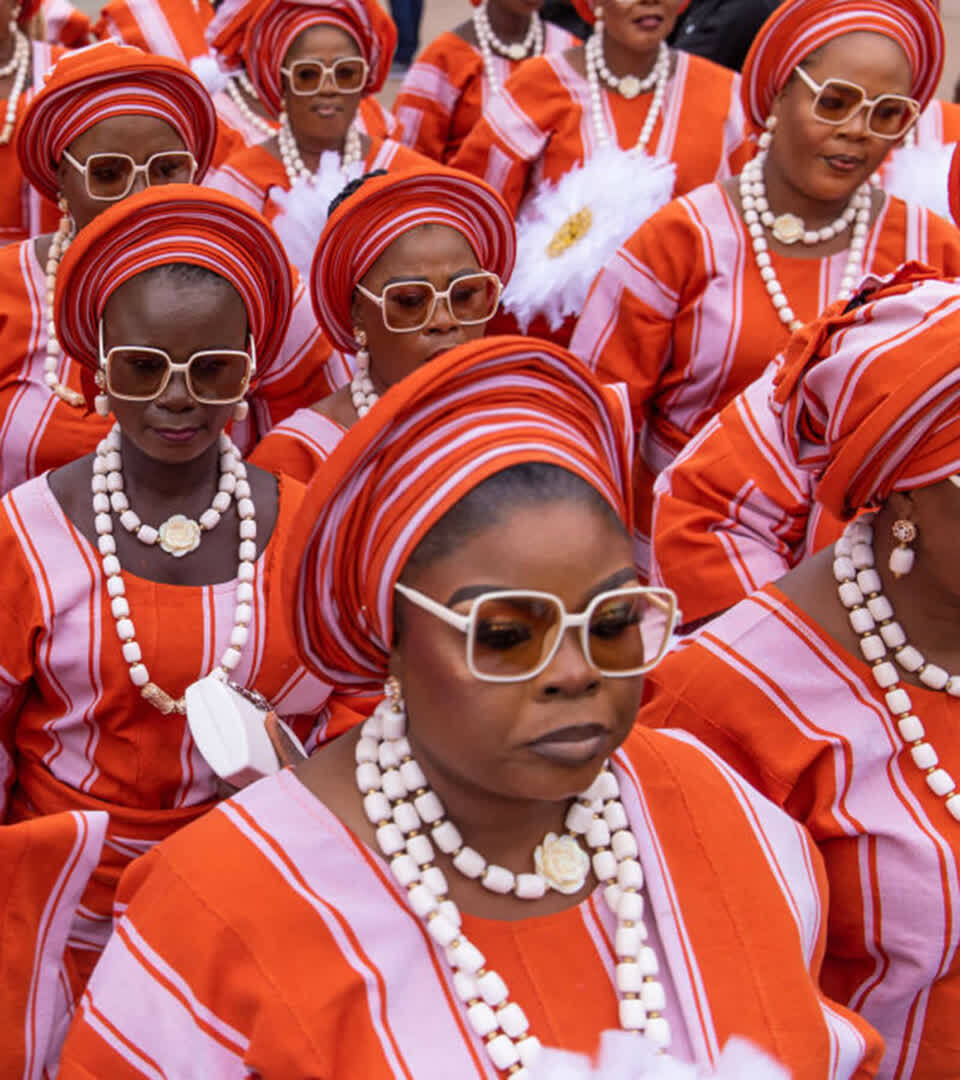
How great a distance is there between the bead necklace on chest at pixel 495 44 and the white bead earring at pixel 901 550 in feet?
15.0

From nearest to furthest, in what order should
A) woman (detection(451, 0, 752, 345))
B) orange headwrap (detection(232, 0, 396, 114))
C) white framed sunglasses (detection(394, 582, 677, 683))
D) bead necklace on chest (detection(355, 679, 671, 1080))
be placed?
white framed sunglasses (detection(394, 582, 677, 683)) → bead necklace on chest (detection(355, 679, 671, 1080)) → woman (detection(451, 0, 752, 345)) → orange headwrap (detection(232, 0, 396, 114))

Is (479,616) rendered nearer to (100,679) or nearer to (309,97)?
(100,679)

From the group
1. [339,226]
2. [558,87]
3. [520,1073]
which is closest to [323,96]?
[558,87]

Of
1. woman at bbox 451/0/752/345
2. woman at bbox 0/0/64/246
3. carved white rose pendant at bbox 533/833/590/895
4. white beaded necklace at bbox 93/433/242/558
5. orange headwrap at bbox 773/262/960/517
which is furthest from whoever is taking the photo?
woman at bbox 451/0/752/345

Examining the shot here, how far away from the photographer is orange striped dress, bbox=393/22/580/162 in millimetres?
6422

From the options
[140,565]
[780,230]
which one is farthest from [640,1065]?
[780,230]

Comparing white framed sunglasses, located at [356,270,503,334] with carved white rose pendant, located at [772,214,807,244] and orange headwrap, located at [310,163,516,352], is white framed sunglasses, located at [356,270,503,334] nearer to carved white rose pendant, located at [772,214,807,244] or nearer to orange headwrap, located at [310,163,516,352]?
orange headwrap, located at [310,163,516,352]

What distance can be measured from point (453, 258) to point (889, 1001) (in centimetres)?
203

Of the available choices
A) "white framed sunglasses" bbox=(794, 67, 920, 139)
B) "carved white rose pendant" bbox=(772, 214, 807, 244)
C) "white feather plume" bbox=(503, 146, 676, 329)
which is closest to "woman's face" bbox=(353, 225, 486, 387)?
"carved white rose pendant" bbox=(772, 214, 807, 244)

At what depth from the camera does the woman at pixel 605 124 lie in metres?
4.93

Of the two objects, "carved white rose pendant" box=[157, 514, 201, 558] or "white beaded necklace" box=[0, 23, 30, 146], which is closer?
"carved white rose pendant" box=[157, 514, 201, 558]

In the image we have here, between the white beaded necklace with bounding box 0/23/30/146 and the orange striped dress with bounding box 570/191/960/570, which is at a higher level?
the white beaded necklace with bounding box 0/23/30/146

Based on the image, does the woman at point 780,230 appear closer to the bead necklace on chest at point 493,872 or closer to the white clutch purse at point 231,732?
the white clutch purse at point 231,732

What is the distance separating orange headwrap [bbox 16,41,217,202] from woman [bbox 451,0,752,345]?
1481 mm
